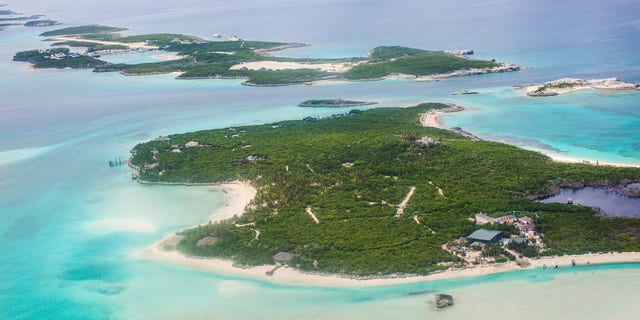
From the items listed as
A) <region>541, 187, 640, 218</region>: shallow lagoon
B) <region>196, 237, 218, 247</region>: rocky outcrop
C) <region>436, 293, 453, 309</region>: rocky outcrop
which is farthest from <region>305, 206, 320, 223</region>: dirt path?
<region>541, 187, 640, 218</region>: shallow lagoon

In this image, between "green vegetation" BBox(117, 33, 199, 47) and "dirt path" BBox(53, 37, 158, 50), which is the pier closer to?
"green vegetation" BBox(117, 33, 199, 47)

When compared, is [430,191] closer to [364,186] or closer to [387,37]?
[364,186]

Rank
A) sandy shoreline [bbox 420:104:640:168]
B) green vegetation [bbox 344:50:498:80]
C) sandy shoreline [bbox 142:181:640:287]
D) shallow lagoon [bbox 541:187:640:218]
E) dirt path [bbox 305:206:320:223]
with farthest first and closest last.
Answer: green vegetation [bbox 344:50:498:80] → sandy shoreline [bbox 420:104:640:168] → dirt path [bbox 305:206:320:223] → shallow lagoon [bbox 541:187:640:218] → sandy shoreline [bbox 142:181:640:287]

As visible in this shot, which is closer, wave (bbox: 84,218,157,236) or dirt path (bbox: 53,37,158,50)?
wave (bbox: 84,218,157,236)

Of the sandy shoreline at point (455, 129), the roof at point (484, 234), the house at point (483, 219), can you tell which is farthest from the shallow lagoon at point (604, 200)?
the roof at point (484, 234)

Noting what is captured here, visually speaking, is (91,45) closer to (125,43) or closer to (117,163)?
(125,43)

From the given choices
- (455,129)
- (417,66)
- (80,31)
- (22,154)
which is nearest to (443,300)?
(455,129)

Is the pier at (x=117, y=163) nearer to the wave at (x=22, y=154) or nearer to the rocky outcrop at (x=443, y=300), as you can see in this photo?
the wave at (x=22, y=154)
